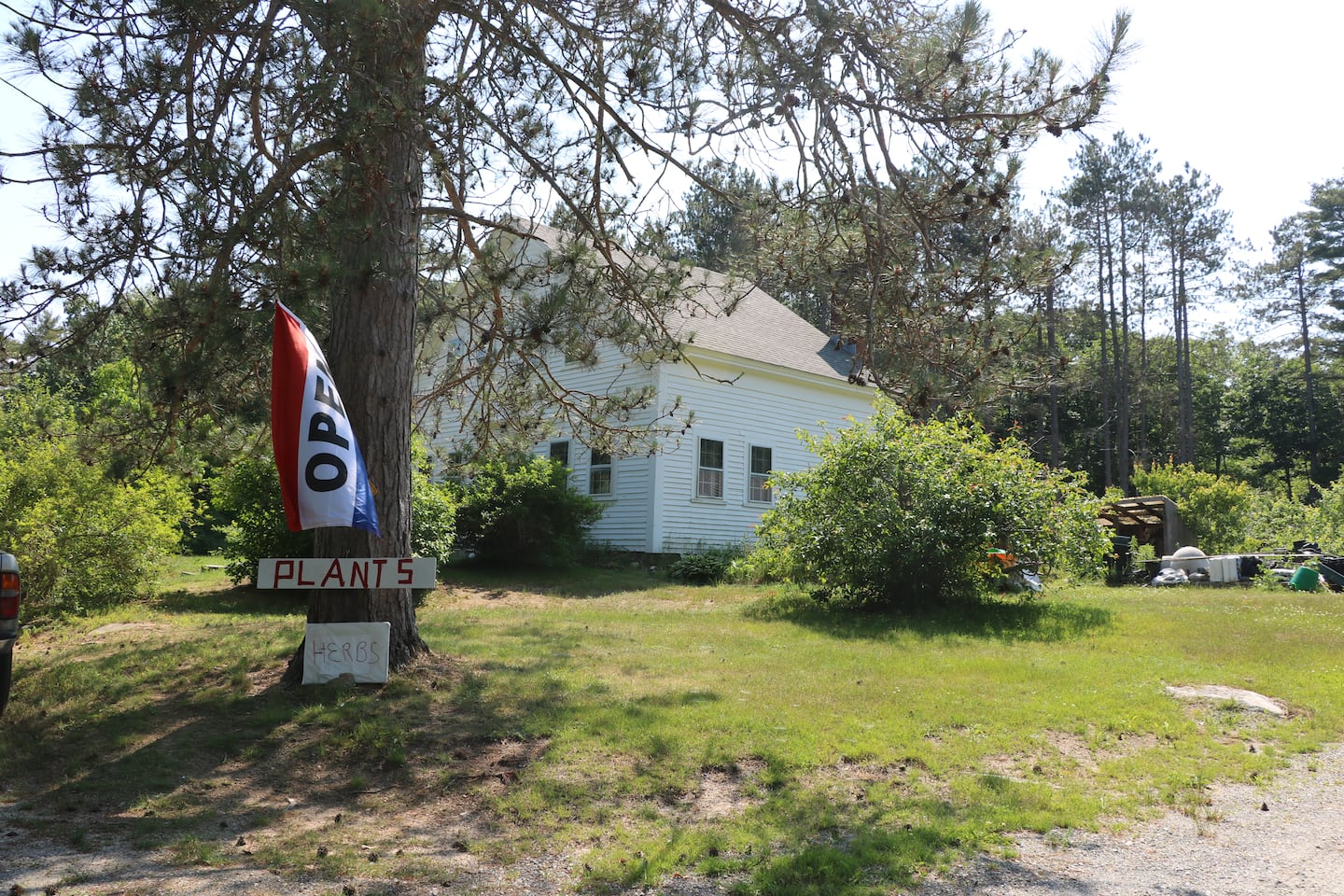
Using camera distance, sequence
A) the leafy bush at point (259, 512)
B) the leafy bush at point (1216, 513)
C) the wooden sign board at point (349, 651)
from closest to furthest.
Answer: the wooden sign board at point (349, 651) → the leafy bush at point (259, 512) → the leafy bush at point (1216, 513)

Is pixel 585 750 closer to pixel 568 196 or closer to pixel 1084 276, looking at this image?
pixel 568 196

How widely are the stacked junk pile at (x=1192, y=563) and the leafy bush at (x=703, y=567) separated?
594cm

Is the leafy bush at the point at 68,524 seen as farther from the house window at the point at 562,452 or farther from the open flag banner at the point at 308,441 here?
the house window at the point at 562,452

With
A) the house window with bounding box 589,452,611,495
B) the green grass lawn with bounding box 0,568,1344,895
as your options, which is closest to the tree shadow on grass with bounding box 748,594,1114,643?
the green grass lawn with bounding box 0,568,1344,895

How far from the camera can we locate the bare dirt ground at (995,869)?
12.7 ft

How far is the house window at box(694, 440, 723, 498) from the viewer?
18953 mm

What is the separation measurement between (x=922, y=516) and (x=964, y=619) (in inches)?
47.4

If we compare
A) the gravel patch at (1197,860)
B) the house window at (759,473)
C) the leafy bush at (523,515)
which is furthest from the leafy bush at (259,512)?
the house window at (759,473)

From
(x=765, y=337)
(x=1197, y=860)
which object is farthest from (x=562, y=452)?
(x=1197, y=860)

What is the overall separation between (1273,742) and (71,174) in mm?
8933

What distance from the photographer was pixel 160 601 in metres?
11.6

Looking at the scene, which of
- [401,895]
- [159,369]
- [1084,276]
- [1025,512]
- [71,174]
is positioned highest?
[1084,276]

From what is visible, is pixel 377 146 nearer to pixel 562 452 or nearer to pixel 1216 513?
pixel 562 452

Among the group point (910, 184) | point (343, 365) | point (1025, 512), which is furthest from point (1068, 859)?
point (1025, 512)
